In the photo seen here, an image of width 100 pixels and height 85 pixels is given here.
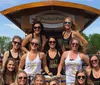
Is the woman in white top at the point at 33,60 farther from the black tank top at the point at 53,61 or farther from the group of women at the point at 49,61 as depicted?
the black tank top at the point at 53,61

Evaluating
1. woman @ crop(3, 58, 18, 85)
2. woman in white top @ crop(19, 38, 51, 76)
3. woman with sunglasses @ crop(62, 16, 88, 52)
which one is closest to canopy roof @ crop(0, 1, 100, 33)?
woman with sunglasses @ crop(62, 16, 88, 52)

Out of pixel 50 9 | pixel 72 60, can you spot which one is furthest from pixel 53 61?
pixel 50 9

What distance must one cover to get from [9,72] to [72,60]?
1314mm

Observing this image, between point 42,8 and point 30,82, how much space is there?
8.12ft

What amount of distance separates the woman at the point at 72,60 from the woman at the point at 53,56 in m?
0.20

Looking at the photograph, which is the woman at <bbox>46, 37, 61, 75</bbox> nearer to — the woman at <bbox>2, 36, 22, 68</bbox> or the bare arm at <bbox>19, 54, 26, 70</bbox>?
the bare arm at <bbox>19, 54, 26, 70</bbox>

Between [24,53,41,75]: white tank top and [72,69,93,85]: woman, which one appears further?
[24,53,41,75]: white tank top

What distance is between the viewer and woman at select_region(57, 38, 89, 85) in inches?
247

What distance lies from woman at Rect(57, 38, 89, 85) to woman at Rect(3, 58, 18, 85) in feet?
3.07

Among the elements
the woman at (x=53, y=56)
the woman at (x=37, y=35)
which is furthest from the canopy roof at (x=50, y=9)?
the woman at (x=53, y=56)

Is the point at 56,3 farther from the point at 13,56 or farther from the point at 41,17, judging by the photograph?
the point at 13,56

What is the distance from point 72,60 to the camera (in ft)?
20.6

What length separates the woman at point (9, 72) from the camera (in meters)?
6.19

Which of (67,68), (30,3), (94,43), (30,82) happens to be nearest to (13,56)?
(30,82)
